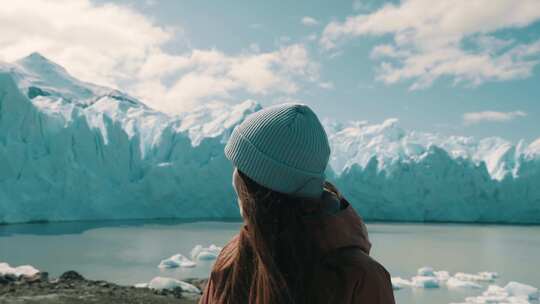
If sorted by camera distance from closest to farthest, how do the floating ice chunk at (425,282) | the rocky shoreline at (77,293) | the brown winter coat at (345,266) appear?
the brown winter coat at (345,266) < the rocky shoreline at (77,293) < the floating ice chunk at (425,282)

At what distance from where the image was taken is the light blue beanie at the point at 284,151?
77cm

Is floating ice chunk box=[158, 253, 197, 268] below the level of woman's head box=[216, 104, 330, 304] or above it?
below

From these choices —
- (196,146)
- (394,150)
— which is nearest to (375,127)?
(394,150)

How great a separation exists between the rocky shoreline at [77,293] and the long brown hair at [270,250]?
4.74 m

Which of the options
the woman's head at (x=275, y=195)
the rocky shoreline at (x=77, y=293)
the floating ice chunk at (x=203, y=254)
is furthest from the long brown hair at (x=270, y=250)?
the floating ice chunk at (x=203, y=254)

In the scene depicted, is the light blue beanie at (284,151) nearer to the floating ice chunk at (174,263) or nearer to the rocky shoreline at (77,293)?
the rocky shoreline at (77,293)

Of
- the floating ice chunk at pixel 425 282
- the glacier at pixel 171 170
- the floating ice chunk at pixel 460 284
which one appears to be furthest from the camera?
the glacier at pixel 171 170

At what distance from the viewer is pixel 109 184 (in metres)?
22.1

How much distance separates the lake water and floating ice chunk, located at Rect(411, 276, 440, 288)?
19 centimetres

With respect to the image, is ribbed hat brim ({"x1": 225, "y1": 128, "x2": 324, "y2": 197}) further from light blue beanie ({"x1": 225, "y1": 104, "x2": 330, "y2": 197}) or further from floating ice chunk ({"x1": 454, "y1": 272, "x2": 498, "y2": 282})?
floating ice chunk ({"x1": 454, "y1": 272, "x2": 498, "y2": 282})

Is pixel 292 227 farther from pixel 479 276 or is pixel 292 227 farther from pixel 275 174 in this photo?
pixel 479 276

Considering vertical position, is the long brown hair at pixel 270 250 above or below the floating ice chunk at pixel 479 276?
above

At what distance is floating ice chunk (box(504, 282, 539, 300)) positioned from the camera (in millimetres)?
8250

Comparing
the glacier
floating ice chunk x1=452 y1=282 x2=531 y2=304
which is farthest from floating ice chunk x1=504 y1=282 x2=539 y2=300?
the glacier
